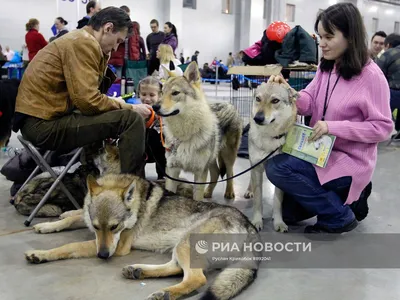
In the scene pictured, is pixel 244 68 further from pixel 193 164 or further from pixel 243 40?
pixel 243 40

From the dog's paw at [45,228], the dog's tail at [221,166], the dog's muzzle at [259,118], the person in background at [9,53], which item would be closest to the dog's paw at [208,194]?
the dog's tail at [221,166]

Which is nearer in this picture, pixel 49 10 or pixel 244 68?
pixel 244 68

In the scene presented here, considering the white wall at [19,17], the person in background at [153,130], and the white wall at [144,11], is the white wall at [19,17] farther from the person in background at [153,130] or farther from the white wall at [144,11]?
the person in background at [153,130]

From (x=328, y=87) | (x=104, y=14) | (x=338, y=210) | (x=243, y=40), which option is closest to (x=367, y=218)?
(x=338, y=210)

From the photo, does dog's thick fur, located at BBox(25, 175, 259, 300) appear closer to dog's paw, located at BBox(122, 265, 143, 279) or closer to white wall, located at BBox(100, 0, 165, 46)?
dog's paw, located at BBox(122, 265, 143, 279)

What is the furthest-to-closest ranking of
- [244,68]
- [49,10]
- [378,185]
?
1. [49,10]
2. [244,68]
3. [378,185]

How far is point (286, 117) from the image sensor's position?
107 inches

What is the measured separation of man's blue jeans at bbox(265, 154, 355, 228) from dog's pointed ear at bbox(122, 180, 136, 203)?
99cm

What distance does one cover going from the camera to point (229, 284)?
5.91 feet

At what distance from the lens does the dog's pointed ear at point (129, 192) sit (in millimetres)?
2266

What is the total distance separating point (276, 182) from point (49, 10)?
50.4 feet

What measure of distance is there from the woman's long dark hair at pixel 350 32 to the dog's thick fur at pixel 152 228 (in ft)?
3.97

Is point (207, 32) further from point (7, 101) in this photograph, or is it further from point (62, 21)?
point (7, 101)

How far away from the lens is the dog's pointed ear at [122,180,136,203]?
7.43ft
